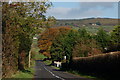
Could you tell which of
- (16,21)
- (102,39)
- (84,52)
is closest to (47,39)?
(102,39)

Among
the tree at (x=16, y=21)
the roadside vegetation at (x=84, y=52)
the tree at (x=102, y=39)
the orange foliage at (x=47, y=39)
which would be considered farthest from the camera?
the orange foliage at (x=47, y=39)

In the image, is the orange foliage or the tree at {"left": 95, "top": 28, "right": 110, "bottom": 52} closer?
the tree at {"left": 95, "top": 28, "right": 110, "bottom": 52}

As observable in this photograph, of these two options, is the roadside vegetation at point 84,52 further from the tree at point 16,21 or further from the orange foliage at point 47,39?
the tree at point 16,21

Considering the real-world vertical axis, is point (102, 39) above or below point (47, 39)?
below

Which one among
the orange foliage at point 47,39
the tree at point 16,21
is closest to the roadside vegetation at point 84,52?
the orange foliage at point 47,39

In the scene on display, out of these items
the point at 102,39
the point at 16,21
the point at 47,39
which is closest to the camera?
the point at 16,21

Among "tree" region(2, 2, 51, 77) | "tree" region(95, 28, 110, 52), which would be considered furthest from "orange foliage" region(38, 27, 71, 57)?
"tree" region(2, 2, 51, 77)

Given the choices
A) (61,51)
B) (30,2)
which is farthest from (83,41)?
(30,2)

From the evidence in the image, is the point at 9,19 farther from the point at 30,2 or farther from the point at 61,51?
the point at 61,51

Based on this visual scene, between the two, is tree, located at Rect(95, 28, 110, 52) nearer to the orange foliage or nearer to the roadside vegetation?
the roadside vegetation

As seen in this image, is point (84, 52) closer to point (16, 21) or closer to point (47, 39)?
point (16, 21)

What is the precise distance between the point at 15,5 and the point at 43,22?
4.53 metres

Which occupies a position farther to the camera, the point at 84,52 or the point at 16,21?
the point at 84,52

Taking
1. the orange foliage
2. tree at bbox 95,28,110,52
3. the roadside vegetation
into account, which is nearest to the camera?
the roadside vegetation
